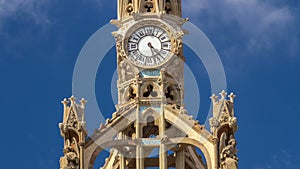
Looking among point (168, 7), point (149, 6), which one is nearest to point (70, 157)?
point (149, 6)

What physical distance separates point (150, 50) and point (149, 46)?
1.09ft

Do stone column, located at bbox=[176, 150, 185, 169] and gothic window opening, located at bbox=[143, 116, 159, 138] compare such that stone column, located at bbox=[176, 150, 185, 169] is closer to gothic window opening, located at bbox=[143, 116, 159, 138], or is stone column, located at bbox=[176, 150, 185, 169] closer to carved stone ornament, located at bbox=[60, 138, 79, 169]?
gothic window opening, located at bbox=[143, 116, 159, 138]

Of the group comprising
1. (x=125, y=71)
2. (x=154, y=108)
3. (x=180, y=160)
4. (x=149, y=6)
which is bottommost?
(x=180, y=160)

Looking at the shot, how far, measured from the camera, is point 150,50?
179 metres

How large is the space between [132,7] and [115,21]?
4.45 ft

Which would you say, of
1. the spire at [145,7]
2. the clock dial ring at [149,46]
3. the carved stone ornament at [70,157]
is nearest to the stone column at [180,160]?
the clock dial ring at [149,46]

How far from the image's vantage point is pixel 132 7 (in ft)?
595

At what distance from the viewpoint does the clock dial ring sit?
179 metres

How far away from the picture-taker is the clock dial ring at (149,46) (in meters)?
179

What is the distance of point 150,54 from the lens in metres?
179

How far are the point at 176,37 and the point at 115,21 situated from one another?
3.65 m

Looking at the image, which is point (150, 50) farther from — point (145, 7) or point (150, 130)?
point (150, 130)

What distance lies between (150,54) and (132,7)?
3730 mm

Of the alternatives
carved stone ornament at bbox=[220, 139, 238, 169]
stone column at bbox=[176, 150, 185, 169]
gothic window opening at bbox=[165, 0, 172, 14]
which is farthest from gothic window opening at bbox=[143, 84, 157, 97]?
carved stone ornament at bbox=[220, 139, 238, 169]
